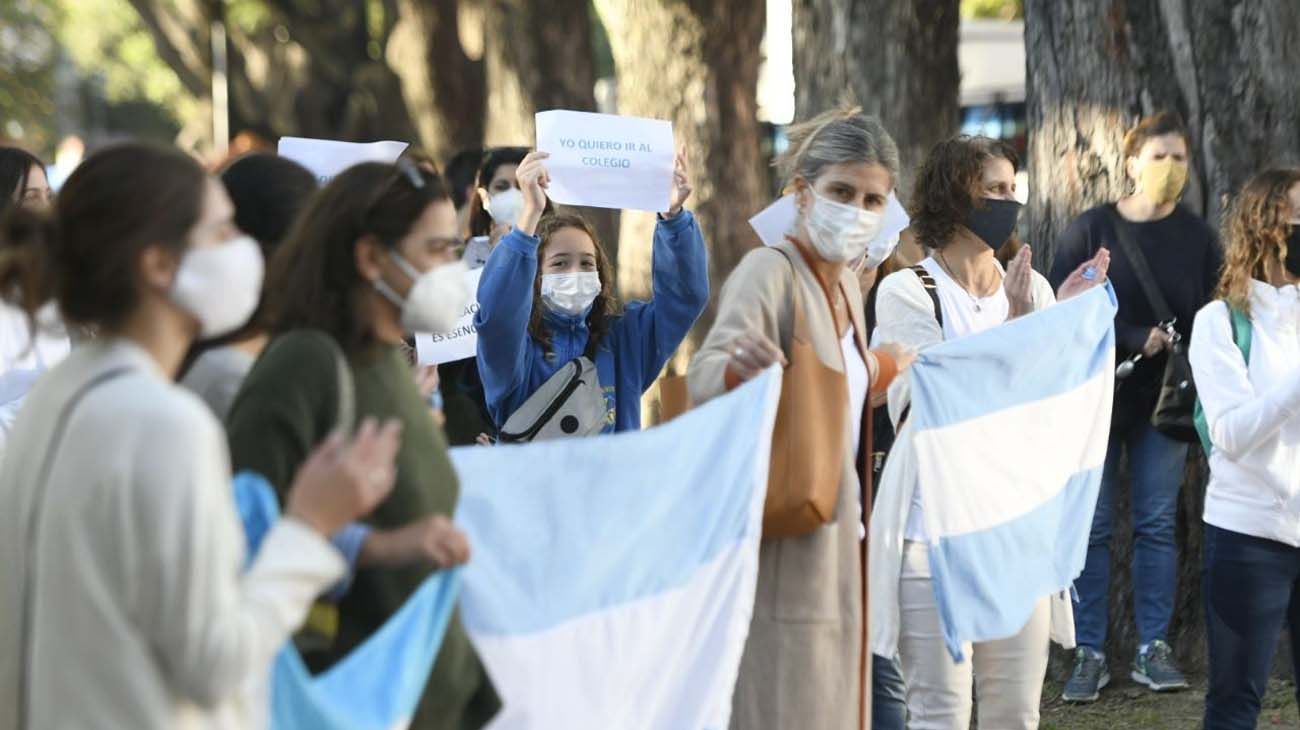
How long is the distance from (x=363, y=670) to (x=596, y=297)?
8.85 ft

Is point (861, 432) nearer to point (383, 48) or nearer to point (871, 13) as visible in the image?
point (871, 13)

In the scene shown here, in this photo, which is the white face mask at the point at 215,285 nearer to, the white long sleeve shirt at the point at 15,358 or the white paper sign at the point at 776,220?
the white paper sign at the point at 776,220

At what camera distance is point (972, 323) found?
226 inches

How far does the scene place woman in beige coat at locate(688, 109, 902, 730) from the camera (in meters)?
4.63

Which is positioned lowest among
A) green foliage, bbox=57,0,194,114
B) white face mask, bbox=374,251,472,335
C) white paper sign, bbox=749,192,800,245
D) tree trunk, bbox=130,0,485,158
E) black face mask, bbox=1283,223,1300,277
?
black face mask, bbox=1283,223,1300,277

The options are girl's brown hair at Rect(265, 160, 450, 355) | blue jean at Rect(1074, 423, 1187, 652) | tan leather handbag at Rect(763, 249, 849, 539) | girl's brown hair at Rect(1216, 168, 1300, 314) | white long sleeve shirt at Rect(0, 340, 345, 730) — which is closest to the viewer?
white long sleeve shirt at Rect(0, 340, 345, 730)

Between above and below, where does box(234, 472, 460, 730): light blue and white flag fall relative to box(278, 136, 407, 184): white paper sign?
below

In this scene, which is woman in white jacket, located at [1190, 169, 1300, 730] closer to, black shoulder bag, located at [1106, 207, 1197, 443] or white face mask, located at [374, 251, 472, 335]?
black shoulder bag, located at [1106, 207, 1197, 443]

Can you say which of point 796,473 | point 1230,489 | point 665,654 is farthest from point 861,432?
point 1230,489

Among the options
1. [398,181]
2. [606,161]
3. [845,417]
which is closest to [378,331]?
[398,181]

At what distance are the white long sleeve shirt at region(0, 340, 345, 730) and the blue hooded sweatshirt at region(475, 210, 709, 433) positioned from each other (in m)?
2.76

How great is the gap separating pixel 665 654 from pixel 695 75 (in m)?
Result: 10.0

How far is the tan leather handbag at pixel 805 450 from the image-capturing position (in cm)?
454

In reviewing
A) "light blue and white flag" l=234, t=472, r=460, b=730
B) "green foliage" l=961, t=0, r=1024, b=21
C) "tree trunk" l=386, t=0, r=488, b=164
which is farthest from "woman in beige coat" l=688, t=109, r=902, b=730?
"green foliage" l=961, t=0, r=1024, b=21
